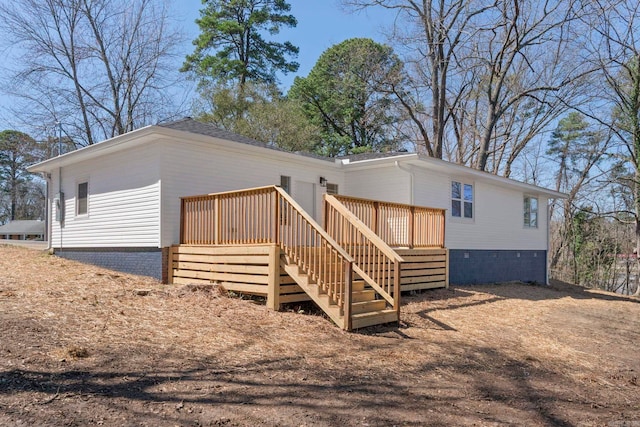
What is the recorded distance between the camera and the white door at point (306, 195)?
1188 centimetres

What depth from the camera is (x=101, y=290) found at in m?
7.57

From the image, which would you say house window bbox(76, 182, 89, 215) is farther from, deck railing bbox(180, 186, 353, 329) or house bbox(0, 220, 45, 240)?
house bbox(0, 220, 45, 240)

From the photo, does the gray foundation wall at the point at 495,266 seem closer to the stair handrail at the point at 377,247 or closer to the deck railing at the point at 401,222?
the deck railing at the point at 401,222

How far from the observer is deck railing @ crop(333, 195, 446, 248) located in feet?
29.6

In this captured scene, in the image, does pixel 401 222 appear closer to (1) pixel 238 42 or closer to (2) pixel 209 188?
(2) pixel 209 188

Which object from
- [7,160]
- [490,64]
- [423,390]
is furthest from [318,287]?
[7,160]

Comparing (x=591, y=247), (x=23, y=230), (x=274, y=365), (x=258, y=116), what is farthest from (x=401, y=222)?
(x=23, y=230)

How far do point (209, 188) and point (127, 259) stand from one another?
2.32m

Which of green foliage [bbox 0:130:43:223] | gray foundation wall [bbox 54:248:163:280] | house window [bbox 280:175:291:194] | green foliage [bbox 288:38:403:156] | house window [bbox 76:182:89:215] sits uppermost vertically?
green foliage [bbox 288:38:403:156]

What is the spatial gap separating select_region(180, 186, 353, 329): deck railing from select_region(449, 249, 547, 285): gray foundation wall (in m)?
6.49

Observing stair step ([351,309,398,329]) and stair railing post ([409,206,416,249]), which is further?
stair railing post ([409,206,416,249])

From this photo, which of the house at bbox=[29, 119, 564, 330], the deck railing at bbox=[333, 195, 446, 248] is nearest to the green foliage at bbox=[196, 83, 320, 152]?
the house at bbox=[29, 119, 564, 330]

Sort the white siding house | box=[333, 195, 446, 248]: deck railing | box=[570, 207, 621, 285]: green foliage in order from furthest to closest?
box=[570, 207, 621, 285]: green foliage, the white siding house, box=[333, 195, 446, 248]: deck railing

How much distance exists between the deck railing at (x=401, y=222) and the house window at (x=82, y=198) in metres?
6.72
